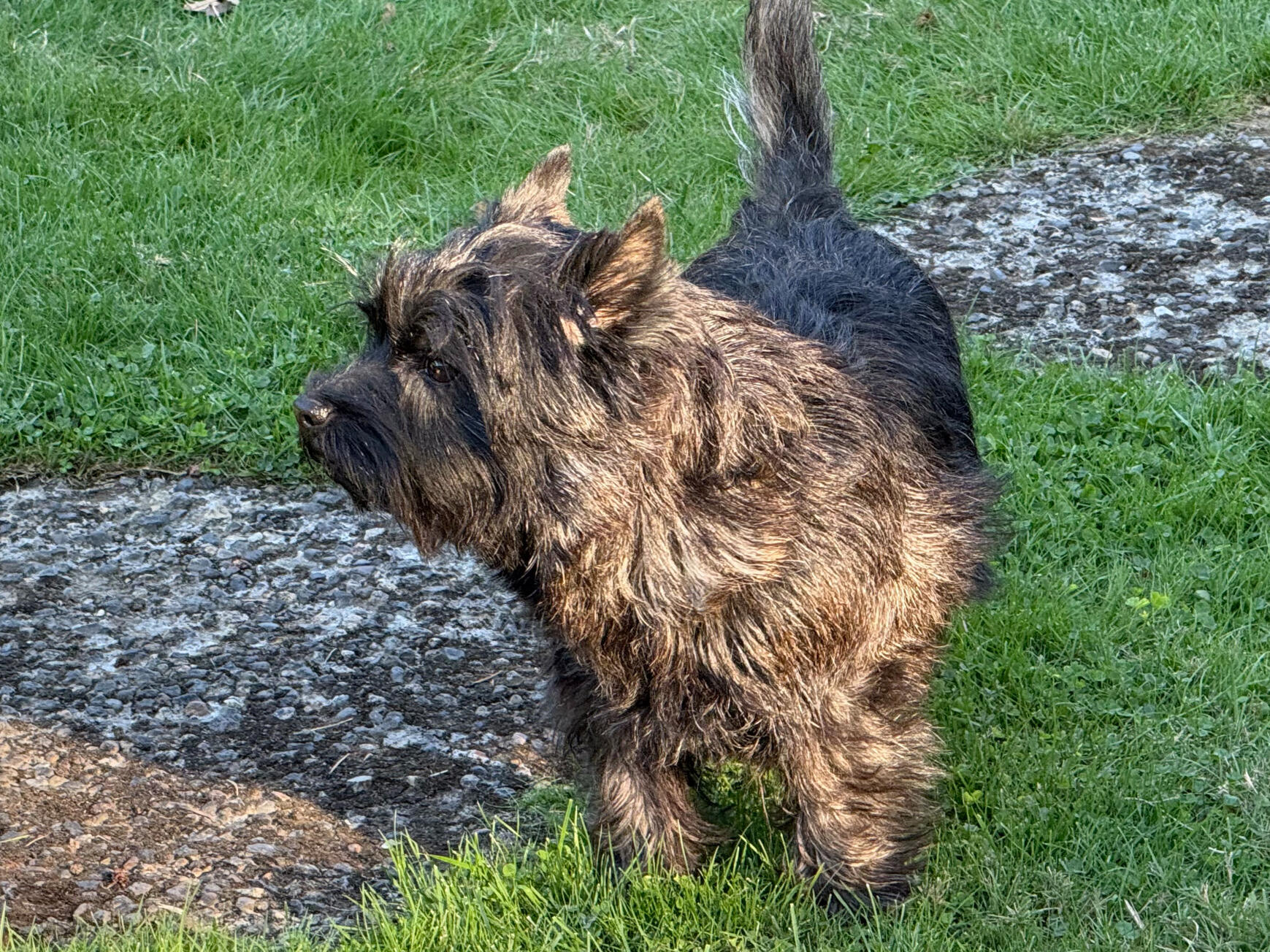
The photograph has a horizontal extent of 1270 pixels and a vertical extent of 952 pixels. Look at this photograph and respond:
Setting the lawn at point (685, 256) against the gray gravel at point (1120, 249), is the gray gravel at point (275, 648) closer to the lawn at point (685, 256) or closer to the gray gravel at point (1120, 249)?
the lawn at point (685, 256)

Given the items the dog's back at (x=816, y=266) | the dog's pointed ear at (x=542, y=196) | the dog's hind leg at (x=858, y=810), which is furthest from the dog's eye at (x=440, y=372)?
the dog's hind leg at (x=858, y=810)

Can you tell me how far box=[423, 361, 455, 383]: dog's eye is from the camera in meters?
2.65

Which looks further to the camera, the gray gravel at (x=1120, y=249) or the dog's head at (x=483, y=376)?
the gray gravel at (x=1120, y=249)

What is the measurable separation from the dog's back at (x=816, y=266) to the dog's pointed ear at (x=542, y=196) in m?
0.56

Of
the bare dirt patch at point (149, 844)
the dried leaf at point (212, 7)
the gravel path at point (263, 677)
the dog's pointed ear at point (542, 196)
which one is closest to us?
the dog's pointed ear at point (542, 196)

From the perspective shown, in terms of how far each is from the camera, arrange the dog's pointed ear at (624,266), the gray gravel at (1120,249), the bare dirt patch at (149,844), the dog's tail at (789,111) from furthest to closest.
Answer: the gray gravel at (1120,249) < the dog's tail at (789,111) < the bare dirt patch at (149,844) < the dog's pointed ear at (624,266)

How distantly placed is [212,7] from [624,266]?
16.9 feet

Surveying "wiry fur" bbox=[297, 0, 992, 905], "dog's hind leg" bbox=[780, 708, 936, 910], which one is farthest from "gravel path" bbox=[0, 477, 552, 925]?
"dog's hind leg" bbox=[780, 708, 936, 910]

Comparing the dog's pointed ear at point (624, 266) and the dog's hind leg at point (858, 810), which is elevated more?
the dog's pointed ear at point (624, 266)

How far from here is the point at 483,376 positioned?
8.55 ft

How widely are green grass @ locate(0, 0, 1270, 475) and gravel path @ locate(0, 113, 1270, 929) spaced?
43cm

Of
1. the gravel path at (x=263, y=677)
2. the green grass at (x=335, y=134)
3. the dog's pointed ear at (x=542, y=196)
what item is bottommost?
the gravel path at (x=263, y=677)

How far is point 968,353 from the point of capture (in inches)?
201

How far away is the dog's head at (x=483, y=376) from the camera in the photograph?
259cm
